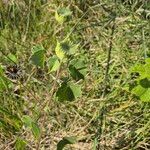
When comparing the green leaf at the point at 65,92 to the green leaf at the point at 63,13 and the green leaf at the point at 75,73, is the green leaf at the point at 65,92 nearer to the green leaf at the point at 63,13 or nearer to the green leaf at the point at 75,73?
the green leaf at the point at 75,73

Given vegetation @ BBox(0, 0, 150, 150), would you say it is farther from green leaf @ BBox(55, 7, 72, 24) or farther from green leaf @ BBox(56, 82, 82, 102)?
green leaf @ BBox(55, 7, 72, 24)

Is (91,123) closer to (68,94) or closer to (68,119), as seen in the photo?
(68,119)

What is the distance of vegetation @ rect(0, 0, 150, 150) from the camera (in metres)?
1.60

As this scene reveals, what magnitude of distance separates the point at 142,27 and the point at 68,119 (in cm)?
53

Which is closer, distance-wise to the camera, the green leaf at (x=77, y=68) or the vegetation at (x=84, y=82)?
the green leaf at (x=77, y=68)

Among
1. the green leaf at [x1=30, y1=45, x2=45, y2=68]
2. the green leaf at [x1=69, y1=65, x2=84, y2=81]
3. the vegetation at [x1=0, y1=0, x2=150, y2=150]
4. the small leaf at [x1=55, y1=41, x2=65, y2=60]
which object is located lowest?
the vegetation at [x1=0, y1=0, x2=150, y2=150]

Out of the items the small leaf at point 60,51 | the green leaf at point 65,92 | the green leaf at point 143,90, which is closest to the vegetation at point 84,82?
the green leaf at point 143,90

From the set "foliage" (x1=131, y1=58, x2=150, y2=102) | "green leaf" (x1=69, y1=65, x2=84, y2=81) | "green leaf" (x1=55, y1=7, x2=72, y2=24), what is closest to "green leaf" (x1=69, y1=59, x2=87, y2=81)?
"green leaf" (x1=69, y1=65, x2=84, y2=81)

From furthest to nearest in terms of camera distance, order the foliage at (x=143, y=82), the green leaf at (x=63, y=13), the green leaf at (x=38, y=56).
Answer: the foliage at (x=143, y=82)
the green leaf at (x=38, y=56)
the green leaf at (x=63, y=13)

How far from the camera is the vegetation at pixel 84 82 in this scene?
5.24 feet

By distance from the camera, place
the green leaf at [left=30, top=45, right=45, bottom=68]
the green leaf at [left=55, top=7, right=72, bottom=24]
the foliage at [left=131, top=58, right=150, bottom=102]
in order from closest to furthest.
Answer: the green leaf at [left=55, top=7, right=72, bottom=24] < the green leaf at [left=30, top=45, right=45, bottom=68] < the foliage at [left=131, top=58, right=150, bottom=102]

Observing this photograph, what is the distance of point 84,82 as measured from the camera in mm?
1847

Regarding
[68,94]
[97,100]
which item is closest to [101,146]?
[97,100]

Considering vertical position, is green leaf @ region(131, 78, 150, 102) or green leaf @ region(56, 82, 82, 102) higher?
green leaf @ region(56, 82, 82, 102)
